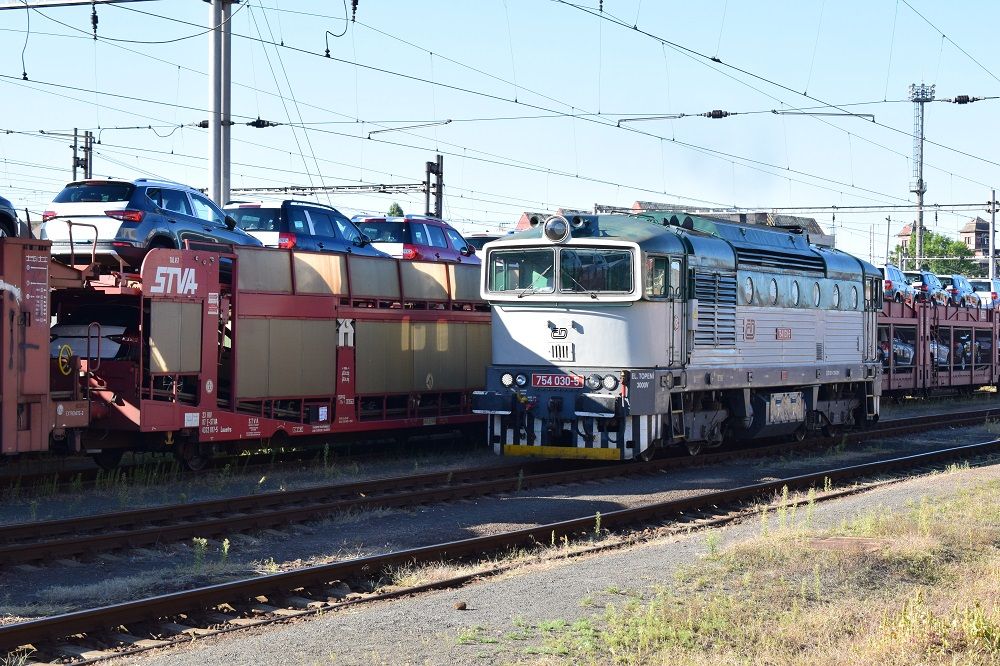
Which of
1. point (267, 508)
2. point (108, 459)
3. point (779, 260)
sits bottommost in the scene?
point (267, 508)

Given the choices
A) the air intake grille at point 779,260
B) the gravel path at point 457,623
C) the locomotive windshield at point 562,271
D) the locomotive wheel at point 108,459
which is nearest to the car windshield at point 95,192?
the locomotive wheel at point 108,459

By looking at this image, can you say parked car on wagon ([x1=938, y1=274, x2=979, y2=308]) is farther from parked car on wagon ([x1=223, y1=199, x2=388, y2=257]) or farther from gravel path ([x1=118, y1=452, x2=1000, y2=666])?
gravel path ([x1=118, y1=452, x2=1000, y2=666])

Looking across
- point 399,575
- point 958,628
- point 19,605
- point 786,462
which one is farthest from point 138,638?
point 786,462

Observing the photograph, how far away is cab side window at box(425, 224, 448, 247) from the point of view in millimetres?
24172

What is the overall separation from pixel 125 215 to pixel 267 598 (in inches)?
366

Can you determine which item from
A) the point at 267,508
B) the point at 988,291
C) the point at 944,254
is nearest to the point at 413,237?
the point at 267,508

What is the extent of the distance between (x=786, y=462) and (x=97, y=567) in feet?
40.5

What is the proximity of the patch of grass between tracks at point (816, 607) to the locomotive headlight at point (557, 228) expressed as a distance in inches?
248

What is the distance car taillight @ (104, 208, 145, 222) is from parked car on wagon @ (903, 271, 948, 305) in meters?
23.7

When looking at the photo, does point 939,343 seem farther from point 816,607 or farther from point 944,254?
point 944,254

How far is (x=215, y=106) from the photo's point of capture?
22891 millimetres

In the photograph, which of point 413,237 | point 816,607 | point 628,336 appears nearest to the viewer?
point 816,607

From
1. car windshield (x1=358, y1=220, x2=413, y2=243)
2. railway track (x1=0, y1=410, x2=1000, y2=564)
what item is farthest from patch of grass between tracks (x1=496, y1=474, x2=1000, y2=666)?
car windshield (x1=358, y1=220, x2=413, y2=243)

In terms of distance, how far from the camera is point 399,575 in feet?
33.4
